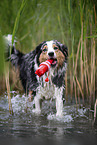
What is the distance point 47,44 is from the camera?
296cm

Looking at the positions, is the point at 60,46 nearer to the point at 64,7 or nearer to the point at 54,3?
the point at 64,7

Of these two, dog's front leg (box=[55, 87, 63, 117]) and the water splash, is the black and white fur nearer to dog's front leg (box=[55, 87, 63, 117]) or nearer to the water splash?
dog's front leg (box=[55, 87, 63, 117])

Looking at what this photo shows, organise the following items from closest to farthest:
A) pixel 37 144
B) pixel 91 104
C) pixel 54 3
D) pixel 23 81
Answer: pixel 37 144 < pixel 91 104 < pixel 23 81 < pixel 54 3

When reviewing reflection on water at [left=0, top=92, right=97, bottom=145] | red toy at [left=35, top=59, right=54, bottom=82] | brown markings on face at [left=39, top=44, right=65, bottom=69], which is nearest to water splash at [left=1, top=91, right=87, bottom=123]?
reflection on water at [left=0, top=92, right=97, bottom=145]

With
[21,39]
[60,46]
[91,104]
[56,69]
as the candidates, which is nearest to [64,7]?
[60,46]

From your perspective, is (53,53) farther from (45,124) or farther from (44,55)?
(45,124)

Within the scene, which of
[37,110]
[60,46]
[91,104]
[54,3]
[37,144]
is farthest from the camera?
[54,3]

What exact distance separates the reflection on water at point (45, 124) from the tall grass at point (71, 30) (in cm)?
46

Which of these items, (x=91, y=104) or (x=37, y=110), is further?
(x=91, y=104)

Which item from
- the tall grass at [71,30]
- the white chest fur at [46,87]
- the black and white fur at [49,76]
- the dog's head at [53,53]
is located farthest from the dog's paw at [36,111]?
the dog's head at [53,53]

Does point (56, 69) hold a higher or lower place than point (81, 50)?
lower

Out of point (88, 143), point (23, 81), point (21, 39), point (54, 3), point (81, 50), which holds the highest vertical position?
point (54, 3)

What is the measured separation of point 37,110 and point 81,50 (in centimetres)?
112

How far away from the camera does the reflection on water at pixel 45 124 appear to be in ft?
7.02
